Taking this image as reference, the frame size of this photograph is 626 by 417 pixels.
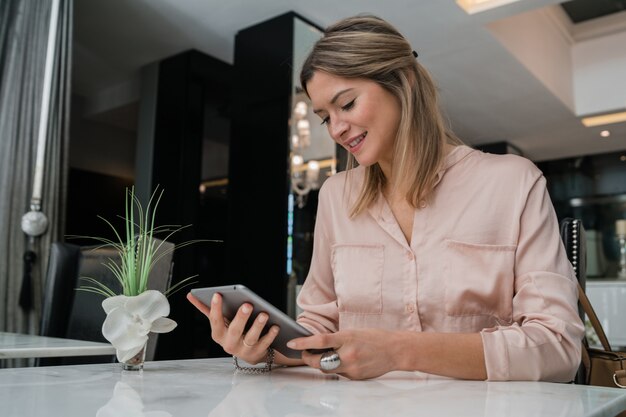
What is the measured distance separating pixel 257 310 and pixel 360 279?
373mm

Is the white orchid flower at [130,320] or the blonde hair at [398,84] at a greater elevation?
the blonde hair at [398,84]

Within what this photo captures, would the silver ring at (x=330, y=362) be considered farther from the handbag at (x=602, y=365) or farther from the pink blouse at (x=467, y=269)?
the handbag at (x=602, y=365)

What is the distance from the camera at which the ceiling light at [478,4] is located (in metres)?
3.59

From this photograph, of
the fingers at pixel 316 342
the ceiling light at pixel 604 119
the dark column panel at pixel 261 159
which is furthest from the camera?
the ceiling light at pixel 604 119

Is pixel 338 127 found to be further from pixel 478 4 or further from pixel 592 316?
pixel 478 4

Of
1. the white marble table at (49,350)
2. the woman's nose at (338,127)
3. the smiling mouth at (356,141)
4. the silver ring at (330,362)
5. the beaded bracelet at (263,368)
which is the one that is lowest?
the white marble table at (49,350)

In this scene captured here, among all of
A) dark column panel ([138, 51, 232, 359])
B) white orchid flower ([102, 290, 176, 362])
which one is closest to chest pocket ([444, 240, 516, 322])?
white orchid flower ([102, 290, 176, 362])

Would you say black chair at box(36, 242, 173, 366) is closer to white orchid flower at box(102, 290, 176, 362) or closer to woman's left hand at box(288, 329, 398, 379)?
white orchid flower at box(102, 290, 176, 362)

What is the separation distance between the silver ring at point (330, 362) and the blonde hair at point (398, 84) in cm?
49

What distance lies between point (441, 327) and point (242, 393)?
1.77 ft

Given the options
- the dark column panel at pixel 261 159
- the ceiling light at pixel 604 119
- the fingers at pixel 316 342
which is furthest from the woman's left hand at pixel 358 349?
the ceiling light at pixel 604 119

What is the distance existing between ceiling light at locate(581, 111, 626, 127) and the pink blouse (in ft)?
16.0

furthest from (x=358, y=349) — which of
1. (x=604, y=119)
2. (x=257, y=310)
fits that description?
(x=604, y=119)

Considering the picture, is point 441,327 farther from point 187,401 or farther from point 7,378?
point 7,378
